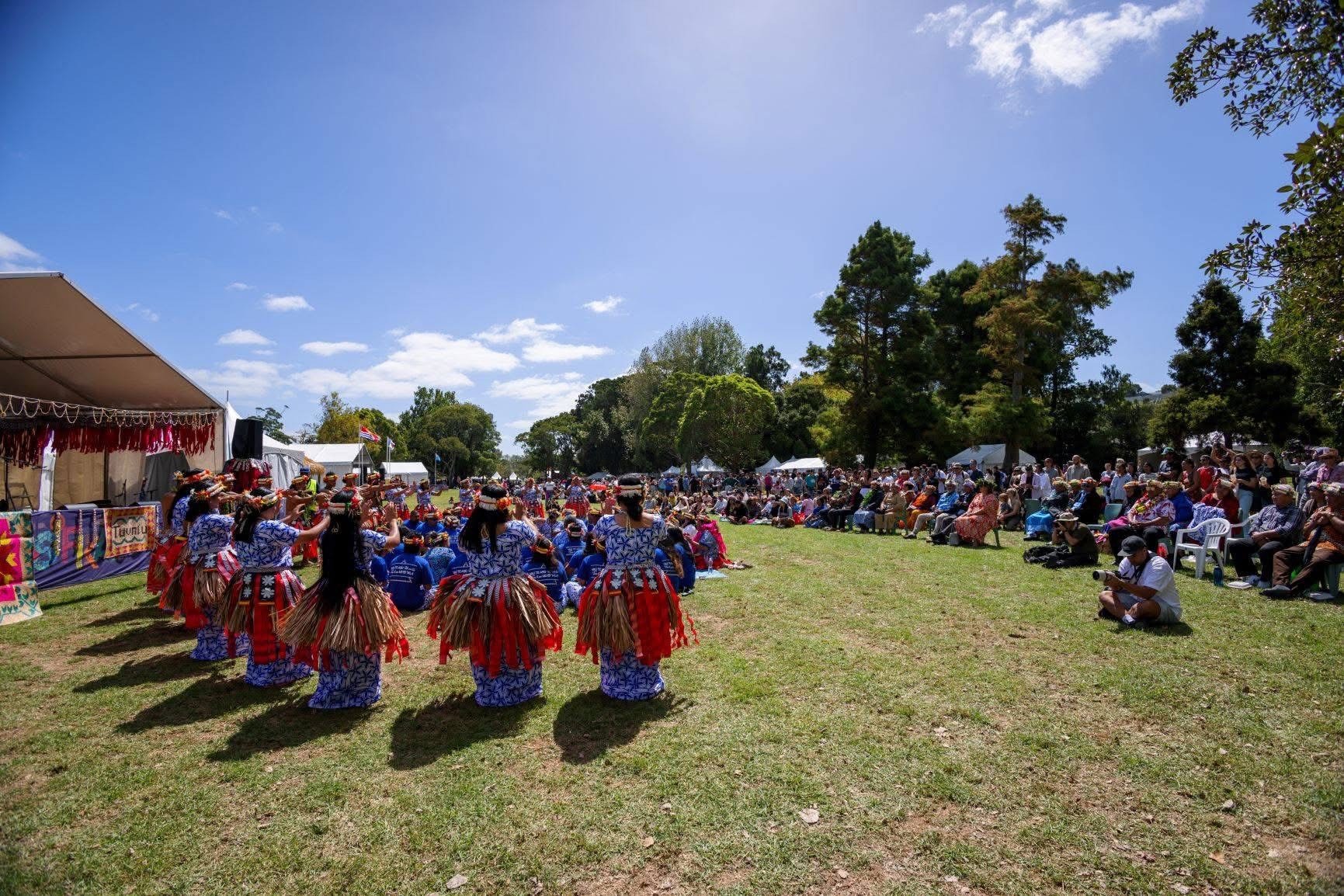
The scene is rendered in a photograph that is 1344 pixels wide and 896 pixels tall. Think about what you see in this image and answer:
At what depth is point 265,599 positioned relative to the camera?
5863mm

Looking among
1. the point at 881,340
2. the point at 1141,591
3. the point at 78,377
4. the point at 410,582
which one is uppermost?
the point at 881,340

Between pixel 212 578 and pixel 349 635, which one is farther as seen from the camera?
pixel 212 578

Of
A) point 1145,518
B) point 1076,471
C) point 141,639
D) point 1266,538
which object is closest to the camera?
point 141,639

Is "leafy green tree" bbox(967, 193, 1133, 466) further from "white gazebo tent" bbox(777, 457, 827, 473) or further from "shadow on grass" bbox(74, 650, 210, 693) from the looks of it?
Answer: "shadow on grass" bbox(74, 650, 210, 693)

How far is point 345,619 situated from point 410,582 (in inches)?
162

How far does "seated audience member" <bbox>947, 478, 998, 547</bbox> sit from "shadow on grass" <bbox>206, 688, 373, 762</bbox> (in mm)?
12177

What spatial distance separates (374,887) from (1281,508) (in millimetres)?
11344

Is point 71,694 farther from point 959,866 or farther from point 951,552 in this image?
point 951,552

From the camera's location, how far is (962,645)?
21.8 feet

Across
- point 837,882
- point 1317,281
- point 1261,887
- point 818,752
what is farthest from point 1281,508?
point 837,882

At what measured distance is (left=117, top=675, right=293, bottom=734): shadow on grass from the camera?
5186mm

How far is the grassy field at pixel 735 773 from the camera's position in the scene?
3242 millimetres

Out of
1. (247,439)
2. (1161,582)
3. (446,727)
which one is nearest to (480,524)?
(446,727)

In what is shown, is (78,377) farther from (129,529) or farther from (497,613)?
(497,613)
